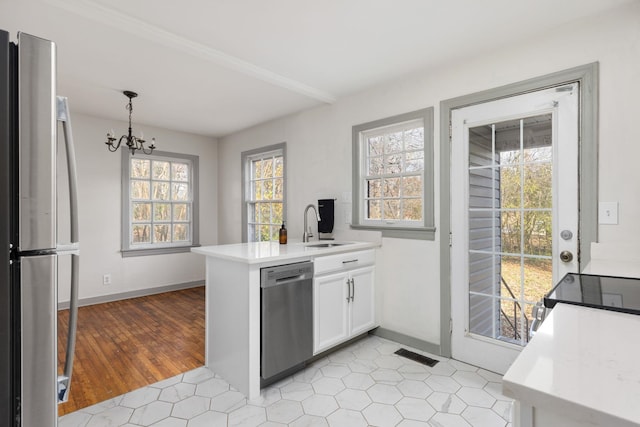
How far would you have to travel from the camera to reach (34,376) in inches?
35.0

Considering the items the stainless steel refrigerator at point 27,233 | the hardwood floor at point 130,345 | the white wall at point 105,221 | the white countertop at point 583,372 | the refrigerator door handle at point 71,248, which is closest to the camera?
the white countertop at point 583,372

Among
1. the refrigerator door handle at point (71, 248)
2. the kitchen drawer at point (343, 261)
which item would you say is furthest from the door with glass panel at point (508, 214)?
the refrigerator door handle at point (71, 248)

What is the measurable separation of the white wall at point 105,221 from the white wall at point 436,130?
46.2 inches

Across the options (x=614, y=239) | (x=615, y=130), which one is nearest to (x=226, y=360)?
(x=614, y=239)

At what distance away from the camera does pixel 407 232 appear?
294 cm

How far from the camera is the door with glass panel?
216 cm

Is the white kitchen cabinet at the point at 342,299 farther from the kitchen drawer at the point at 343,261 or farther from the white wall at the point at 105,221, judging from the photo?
the white wall at the point at 105,221

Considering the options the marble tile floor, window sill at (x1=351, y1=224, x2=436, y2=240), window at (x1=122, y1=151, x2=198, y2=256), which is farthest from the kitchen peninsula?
window at (x1=122, y1=151, x2=198, y2=256)

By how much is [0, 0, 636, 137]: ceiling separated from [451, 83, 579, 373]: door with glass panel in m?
0.52

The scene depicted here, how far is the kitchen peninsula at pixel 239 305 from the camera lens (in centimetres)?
209

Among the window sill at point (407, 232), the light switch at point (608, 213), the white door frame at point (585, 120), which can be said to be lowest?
the window sill at point (407, 232)

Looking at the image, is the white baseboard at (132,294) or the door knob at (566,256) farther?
the white baseboard at (132,294)

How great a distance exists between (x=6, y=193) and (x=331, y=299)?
212cm

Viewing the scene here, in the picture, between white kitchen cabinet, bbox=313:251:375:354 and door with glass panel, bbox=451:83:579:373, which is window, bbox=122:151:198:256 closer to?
white kitchen cabinet, bbox=313:251:375:354
